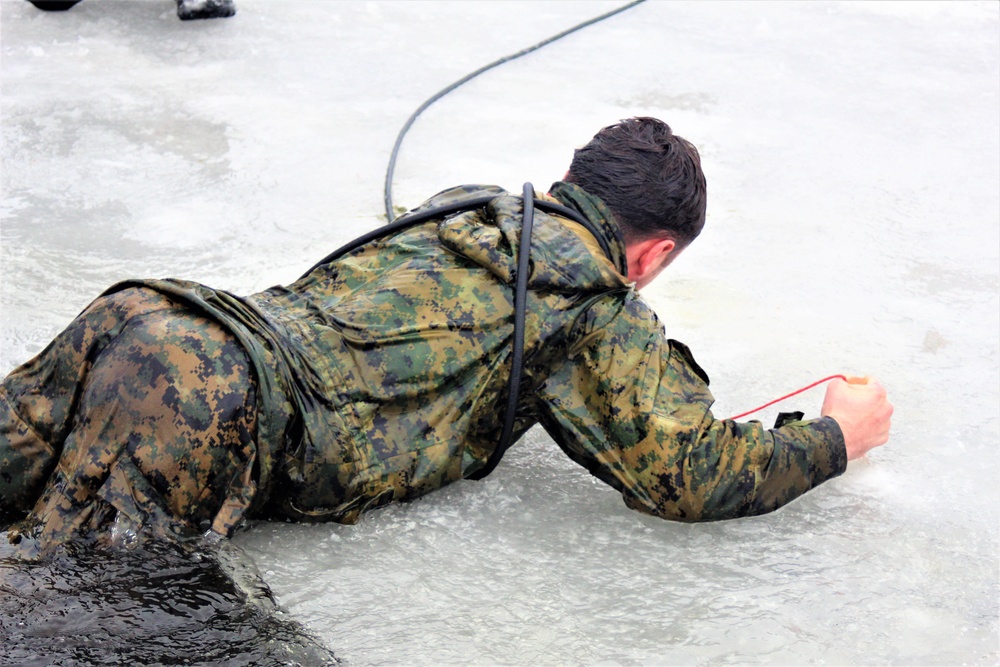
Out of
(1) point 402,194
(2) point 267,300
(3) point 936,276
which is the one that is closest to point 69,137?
(1) point 402,194

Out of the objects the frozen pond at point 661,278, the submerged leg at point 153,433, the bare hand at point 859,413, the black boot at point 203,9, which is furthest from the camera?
the black boot at point 203,9

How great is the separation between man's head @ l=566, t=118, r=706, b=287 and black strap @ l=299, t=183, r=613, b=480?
8 cm

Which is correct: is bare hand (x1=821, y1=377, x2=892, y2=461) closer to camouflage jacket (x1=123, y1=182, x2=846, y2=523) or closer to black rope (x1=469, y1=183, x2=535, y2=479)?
camouflage jacket (x1=123, y1=182, x2=846, y2=523)

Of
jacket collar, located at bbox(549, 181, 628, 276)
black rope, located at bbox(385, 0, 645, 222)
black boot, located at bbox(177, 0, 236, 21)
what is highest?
jacket collar, located at bbox(549, 181, 628, 276)

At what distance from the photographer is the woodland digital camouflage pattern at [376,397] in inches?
76.8

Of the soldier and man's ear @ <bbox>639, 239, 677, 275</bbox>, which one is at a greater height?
man's ear @ <bbox>639, 239, 677, 275</bbox>

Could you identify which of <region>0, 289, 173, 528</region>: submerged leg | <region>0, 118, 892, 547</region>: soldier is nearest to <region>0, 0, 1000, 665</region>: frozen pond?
<region>0, 118, 892, 547</region>: soldier

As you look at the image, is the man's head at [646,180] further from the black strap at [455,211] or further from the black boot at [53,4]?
the black boot at [53,4]

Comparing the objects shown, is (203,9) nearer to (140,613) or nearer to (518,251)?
(518,251)

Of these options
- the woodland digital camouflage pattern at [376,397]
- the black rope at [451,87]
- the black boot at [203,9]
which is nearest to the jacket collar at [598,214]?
the woodland digital camouflage pattern at [376,397]

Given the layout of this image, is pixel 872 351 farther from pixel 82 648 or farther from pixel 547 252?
pixel 82 648

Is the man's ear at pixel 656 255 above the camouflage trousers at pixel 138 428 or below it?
above

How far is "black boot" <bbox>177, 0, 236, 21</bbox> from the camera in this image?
5.20 meters

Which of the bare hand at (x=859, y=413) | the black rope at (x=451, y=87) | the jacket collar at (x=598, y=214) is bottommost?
the bare hand at (x=859, y=413)
